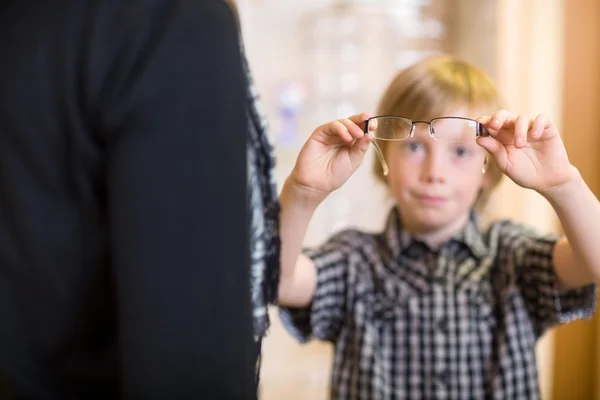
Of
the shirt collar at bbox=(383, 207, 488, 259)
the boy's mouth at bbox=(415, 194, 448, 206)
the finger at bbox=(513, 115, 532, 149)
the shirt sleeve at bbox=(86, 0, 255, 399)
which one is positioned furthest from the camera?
the shirt collar at bbox=(383, 207, 488, 259)

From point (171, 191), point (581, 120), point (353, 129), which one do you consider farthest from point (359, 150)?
point (581, 120)

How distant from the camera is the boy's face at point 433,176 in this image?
0.54 meters

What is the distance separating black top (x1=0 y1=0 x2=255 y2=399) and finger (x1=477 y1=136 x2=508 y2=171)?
0.25m

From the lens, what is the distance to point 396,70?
0.81 m

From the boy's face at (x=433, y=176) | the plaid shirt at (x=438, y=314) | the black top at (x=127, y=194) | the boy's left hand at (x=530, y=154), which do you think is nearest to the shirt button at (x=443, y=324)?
the plaid shirt at (x=438, y=314)

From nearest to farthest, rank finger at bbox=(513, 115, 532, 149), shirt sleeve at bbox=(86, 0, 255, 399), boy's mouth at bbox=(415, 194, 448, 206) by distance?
shirt sleeve at bbox=(86, 0, 255, 399) → finger at bbox=(513, 115, 532, 149) → boy's mouth at bbox=(415, 194, 448, 206)

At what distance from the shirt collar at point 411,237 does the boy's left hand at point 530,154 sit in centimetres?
18

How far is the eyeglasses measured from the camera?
496 mm

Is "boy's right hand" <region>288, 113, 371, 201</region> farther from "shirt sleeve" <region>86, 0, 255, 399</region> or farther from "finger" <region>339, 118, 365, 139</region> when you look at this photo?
"shirt sleeve" <region>86, 0, 255, 399</region>

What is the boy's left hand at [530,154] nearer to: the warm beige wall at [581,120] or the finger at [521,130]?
the finger at [521,130]

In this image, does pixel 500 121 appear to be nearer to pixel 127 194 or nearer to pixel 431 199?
pixel 431 199

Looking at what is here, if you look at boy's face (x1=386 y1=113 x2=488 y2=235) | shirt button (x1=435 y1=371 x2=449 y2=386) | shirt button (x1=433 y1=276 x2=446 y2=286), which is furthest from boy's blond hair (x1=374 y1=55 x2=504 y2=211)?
shirt button (x1=435 y1=371 x2=449 y2=386)

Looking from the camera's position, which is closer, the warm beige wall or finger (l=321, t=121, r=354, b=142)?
finger (l=321, t=121, r=354, b=142)

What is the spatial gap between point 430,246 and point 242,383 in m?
0.42
